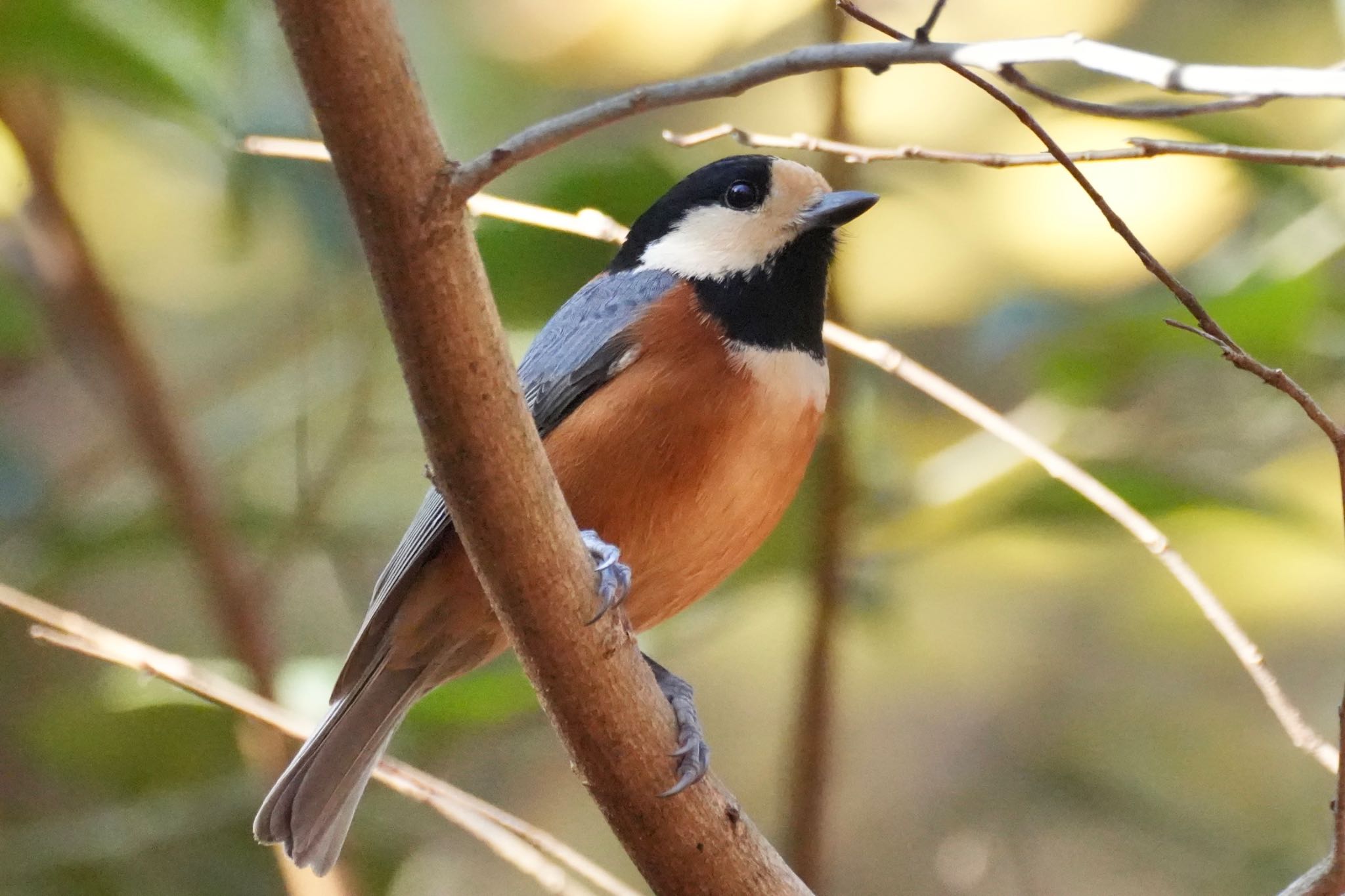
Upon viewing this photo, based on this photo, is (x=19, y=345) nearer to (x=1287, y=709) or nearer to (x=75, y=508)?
(x=75, y=508)

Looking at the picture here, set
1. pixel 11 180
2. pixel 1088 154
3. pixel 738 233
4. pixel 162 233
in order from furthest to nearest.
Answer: pixel 162 233
pixel 11 180
pixel 738 233
pixel 1088 154

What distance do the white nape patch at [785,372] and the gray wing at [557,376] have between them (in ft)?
0.59

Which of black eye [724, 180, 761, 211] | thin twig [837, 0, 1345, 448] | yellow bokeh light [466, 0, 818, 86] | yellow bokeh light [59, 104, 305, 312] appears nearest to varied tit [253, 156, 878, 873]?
black eye [724, 180, 761, 211]

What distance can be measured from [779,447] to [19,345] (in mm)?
2098

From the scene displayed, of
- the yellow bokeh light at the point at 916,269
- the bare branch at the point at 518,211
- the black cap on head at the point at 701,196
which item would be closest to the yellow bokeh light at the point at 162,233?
the yellow bokeh light at the point at 916,269

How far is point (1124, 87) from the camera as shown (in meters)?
3.65

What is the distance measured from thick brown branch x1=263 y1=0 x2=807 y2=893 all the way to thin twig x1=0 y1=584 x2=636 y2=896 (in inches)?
11.5

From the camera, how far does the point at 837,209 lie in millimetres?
2352

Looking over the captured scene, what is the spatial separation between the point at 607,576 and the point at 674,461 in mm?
452

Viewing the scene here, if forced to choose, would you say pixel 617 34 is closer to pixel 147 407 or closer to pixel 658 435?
pixel 147 407

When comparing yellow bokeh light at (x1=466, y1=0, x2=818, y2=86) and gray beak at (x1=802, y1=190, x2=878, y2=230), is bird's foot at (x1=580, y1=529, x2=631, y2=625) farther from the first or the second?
yellow bokeh light at (x1=466, y1=0, x2=818, y2=86)

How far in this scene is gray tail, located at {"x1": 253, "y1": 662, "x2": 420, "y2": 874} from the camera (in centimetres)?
233

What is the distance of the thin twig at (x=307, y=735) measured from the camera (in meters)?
2.01

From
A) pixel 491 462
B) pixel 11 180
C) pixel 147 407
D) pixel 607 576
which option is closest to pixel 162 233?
pixel 11 180
